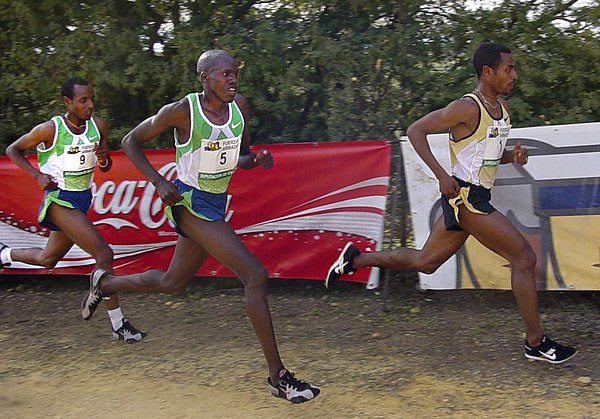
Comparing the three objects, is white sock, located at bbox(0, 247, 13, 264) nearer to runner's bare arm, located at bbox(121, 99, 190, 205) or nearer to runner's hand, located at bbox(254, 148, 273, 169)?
runner's bare arm, located at bbox(121, 99, 190, 205)

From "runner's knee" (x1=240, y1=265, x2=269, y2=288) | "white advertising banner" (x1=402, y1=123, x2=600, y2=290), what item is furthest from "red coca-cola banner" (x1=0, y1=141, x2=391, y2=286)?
"runner's knee" (x1=240, y1=265, x2=269, y2=288)

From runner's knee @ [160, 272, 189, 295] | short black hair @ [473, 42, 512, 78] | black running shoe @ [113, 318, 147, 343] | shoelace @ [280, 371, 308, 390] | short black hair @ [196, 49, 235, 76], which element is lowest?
black running shoe @ [113, 318, 147, 343]

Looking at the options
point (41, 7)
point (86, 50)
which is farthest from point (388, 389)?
point (41, 7)

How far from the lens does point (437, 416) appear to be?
438 cm

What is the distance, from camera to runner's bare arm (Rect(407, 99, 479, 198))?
486cm

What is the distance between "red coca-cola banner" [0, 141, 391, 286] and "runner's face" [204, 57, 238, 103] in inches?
71.3

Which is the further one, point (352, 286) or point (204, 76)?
point (352, 286)

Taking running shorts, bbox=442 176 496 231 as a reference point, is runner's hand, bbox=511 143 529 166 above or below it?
above

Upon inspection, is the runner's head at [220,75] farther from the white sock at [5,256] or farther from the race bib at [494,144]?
the white sock at [5,256]

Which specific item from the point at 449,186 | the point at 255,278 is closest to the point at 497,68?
the point at 449,186

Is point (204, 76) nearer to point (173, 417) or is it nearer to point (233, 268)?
point (233, 268)

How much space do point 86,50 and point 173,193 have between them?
349 centimetres

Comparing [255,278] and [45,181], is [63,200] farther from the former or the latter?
[255,278]

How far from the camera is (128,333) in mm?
6035
